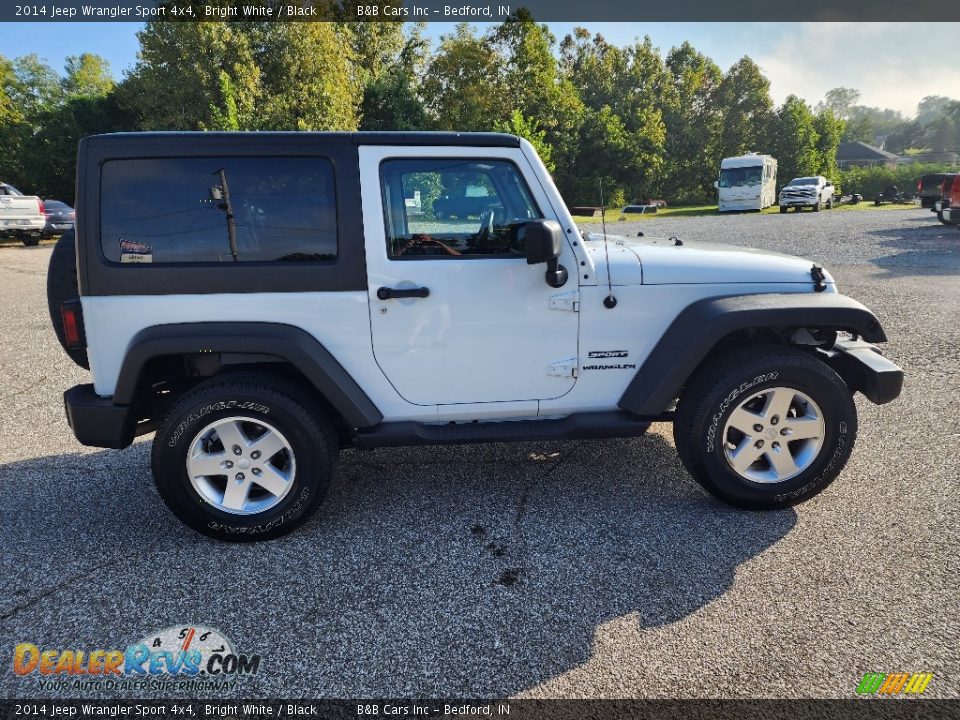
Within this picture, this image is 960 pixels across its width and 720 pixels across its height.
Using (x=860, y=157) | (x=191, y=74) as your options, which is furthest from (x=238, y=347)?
(x=860, y=157)

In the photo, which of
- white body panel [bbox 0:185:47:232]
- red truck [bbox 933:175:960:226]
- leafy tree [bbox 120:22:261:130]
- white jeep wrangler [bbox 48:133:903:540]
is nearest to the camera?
white jeep wrangler [bbox 48:133:903:540]

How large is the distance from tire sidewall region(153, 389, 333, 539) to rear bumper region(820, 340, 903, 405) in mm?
2889

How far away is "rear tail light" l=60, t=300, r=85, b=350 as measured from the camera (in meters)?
3.05

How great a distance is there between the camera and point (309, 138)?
3.03 metres

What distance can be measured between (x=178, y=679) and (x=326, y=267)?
185 centimetres

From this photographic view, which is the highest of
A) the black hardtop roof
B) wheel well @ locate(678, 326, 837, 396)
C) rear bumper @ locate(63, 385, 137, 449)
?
the black hardtop roof

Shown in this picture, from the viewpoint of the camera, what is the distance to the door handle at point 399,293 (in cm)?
305

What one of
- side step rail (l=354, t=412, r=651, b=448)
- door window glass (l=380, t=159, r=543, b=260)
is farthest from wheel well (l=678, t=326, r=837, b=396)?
door window glass (l=380, t=159, r=543, b=260)

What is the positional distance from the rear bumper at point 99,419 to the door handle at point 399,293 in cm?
136

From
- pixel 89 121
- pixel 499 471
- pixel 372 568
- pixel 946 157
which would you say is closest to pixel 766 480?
pixel 499 471

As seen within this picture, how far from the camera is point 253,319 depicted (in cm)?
304

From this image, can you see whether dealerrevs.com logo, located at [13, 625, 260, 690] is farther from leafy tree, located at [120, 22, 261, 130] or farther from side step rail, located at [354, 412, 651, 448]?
leafy tree, located at [120, 22, 261, 130]

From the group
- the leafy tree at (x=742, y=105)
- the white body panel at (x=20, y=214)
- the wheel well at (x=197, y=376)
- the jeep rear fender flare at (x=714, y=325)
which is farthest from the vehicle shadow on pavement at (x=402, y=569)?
the leafy tree at (x=742, y=105)

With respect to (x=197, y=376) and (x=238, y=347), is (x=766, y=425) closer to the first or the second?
(x=238, y=347)
